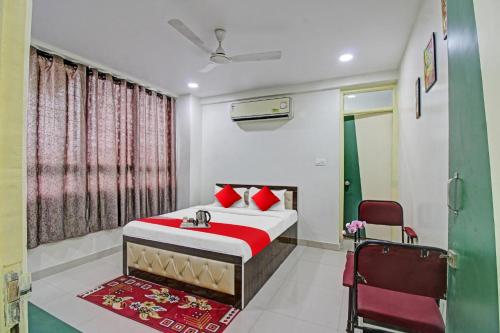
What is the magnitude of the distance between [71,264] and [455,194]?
12.8 feet

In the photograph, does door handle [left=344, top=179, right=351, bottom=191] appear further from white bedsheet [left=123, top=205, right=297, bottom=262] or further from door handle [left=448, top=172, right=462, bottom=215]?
door handle [left=448, top=172, right=462, bottom=215]

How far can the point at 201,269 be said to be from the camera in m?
2.36

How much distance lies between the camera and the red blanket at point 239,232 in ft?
7.88

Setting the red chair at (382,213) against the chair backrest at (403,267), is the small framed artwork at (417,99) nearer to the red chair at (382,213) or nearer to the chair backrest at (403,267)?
the red chair at (382,213)

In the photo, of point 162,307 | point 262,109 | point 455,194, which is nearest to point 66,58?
point 262,109

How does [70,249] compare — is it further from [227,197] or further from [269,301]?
[269,301]

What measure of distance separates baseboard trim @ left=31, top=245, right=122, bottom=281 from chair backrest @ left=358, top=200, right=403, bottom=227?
11.5ft

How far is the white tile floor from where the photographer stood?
1979 millimetres

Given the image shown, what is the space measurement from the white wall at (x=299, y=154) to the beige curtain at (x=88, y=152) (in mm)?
1216

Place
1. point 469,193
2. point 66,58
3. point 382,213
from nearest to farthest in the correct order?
point 469,193, point 382,213, point 66,58

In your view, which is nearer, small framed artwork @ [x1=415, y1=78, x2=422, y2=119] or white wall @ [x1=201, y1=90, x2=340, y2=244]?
small framed artwork @ [x1=415, y1=78, x2=422, y2=119]

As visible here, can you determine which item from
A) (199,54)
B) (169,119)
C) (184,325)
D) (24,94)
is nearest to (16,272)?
(24,94)

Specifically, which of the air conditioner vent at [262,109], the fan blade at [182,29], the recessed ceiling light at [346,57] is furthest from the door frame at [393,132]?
the fan blade at [182,29]

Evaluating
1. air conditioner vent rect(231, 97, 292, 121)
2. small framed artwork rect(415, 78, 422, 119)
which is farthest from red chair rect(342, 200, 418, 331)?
air conditioner vent rect(231, 97, 292, 121)
